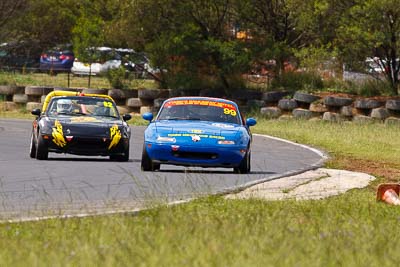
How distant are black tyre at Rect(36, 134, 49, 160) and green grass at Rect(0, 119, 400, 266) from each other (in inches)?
315

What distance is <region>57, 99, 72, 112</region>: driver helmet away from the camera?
22125 millimetres

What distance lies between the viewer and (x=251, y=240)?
8984 mm

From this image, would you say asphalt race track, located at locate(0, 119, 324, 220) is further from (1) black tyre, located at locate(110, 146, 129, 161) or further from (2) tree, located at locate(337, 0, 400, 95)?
(2) tree, located at locate(337, 0, 400, 95)

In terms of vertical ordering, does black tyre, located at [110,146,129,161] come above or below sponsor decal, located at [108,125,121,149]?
below

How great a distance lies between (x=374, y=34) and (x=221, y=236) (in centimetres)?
2801

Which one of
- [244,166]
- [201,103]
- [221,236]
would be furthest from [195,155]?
[221,236]

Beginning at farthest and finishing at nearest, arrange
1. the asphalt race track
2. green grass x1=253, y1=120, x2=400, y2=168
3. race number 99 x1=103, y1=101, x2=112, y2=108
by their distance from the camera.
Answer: green grass x1=253, y1=120, x2=400, y2=168 → race number 99 x1=103, y1=101, x2=112, y2=108 → the asphalt race track

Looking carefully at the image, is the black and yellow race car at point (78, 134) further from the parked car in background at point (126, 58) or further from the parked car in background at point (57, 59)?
the parked car in background at point (57, 59)

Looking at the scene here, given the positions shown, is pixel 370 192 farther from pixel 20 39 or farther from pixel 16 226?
pixel 20 39

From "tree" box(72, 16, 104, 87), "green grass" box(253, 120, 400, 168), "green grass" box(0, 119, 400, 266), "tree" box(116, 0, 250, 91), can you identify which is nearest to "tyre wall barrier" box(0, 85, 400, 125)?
"green grass" box(253, 120, 400, 168)

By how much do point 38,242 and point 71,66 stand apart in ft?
161

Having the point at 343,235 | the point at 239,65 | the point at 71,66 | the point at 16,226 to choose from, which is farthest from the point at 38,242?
the point at 71,66

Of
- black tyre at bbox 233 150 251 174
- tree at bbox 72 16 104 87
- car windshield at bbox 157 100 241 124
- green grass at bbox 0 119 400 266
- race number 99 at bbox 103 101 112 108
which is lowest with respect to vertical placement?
tree at bbox 72 16 104 87

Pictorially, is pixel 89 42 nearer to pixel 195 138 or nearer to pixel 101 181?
pixel 195 138
